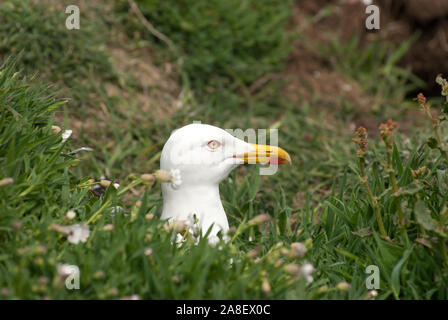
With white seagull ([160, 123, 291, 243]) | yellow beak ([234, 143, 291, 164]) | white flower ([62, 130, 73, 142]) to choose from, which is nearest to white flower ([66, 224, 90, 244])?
white seagull ([160, 123, 291, 243])

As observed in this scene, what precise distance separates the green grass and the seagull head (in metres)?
0.23

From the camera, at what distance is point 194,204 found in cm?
258

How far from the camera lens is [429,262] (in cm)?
225

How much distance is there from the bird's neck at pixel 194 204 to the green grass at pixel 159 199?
0.35 ft

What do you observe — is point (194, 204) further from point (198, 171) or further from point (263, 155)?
point (263, 155)

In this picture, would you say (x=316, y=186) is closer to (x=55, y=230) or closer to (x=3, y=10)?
(x=55, y=230)

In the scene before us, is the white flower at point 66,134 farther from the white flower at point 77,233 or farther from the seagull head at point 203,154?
the white flower at point 77,233

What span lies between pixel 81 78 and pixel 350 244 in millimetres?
2629

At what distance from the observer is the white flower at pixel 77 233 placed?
203 cm

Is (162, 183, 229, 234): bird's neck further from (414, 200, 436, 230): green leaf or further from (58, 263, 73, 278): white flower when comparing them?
(414, 200, 436, 230): green leaf

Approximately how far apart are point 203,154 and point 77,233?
2.44ft

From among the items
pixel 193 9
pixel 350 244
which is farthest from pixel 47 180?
pixel 193 9

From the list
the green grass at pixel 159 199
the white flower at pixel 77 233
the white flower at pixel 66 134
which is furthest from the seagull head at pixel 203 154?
the white flower at pixel 77 233

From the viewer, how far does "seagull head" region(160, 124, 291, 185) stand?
8.37 feet
